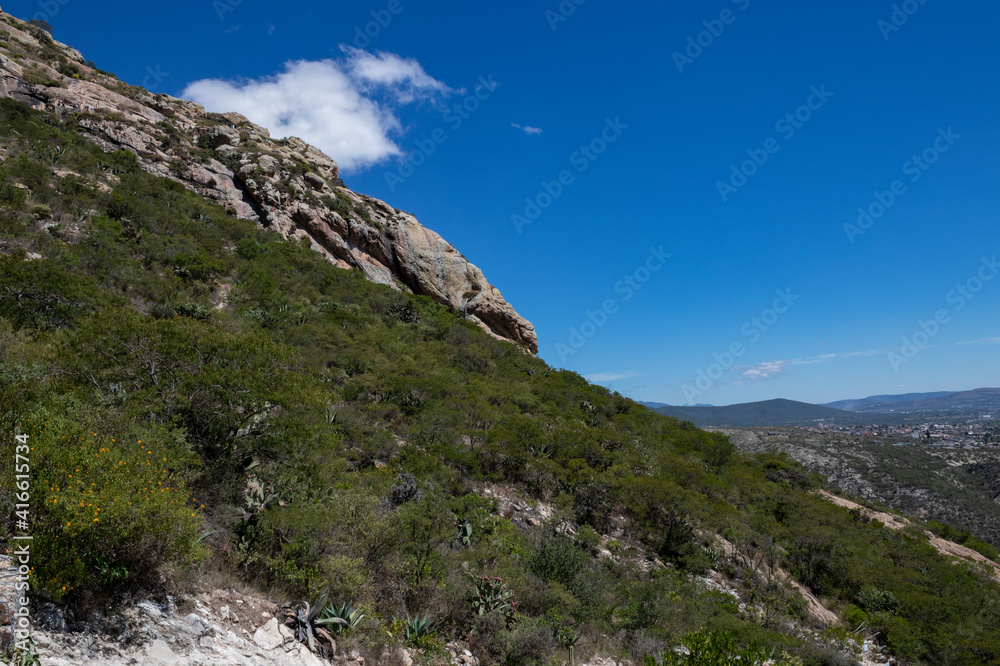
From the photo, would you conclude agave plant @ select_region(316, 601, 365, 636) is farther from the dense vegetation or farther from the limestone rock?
the limestone rock

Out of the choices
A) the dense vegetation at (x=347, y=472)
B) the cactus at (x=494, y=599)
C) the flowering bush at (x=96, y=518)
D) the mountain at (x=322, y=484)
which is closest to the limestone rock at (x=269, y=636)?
the mountain at (x=322, y=484)

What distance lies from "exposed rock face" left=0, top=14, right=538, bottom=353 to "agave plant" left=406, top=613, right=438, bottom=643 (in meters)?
28.7

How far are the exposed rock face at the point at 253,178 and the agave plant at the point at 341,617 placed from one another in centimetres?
2890

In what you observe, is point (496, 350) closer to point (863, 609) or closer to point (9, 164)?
point (863, 609)

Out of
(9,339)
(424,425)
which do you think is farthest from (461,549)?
(9,339)

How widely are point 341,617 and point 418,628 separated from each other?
3.83 feet

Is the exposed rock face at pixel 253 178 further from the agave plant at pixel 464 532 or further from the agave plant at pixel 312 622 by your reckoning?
the agave plant at pixel 312 622

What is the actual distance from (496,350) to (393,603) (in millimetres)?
22242

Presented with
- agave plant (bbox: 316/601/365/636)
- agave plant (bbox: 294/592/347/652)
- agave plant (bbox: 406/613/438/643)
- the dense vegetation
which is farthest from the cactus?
agave plant (bbox: 294/592/347/652)

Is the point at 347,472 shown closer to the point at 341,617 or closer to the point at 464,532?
the point at 464,532

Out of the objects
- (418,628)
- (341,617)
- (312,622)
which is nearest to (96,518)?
(312,622)

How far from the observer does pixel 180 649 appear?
4.23m

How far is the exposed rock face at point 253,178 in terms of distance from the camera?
28.0m

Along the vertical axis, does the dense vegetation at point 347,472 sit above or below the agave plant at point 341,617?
above
